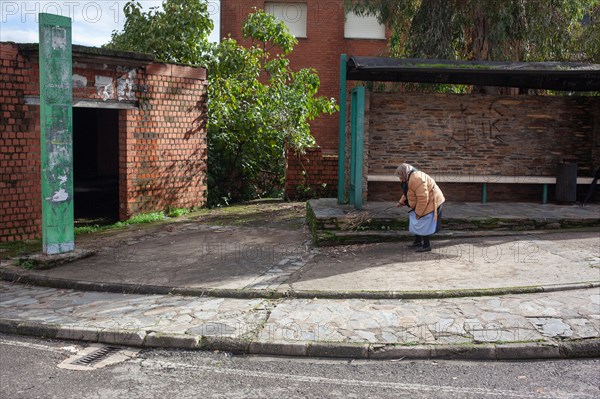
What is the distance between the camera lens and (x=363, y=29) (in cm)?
2664

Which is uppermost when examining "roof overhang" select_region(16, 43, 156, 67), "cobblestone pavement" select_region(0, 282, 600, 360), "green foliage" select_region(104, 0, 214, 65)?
"green foliage" select_region(104, 0, 214, 65)

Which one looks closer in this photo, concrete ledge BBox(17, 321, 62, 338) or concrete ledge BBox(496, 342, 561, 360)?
concrete ledge BBox(496, 342, 561, 360)

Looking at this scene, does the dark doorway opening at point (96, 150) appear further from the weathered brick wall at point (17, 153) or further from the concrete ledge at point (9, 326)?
the concrete ledge at point (9, 326)

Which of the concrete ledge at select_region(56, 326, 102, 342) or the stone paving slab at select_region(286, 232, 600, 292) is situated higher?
the stone paving slab at select_region(286, 232, 600, 292)

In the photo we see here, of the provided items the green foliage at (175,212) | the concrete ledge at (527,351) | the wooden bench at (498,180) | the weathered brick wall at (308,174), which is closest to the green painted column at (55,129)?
the green foliage at (175,212)

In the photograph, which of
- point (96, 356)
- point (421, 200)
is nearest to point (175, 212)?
point (421, 200)

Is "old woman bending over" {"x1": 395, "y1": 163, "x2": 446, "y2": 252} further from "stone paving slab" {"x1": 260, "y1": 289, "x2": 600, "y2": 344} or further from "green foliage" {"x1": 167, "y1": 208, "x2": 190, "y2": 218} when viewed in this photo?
"green foliage" {"x1": 167, "y1": 208, "x2": 190, "y2": 218}

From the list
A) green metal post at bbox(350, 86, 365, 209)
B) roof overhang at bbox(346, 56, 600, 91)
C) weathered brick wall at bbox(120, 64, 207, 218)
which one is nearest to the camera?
roof overhang at bbox(346, 56, 600, 91)

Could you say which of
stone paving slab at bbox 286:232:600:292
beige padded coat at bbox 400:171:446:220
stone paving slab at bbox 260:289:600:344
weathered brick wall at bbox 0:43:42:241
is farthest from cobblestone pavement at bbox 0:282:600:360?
weathered brick wall at bbox 0:43:42:241

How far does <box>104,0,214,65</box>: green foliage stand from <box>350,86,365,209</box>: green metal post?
6.19m

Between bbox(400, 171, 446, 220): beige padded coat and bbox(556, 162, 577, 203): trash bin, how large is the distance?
485 centimetres

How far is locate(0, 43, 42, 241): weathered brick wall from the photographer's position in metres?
10.8

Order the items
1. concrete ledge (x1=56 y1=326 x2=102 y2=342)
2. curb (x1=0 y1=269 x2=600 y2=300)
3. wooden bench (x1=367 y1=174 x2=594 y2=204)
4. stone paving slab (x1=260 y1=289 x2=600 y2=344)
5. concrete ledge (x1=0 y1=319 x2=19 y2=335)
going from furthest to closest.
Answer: wooden bench (x1=367 y1=174 x2=594 y2=204), curb (x1=0 y1=269 x2=600 y2=300), concrete ledge (x1=0 y1=319 x2=19 y2=335), concrete ledge (x1=56 y1=326 x2=102 y2=342), stone paving slab (x1=260 y1=289 x2=600 y2=344)

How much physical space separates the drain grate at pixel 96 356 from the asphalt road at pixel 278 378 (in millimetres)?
201
